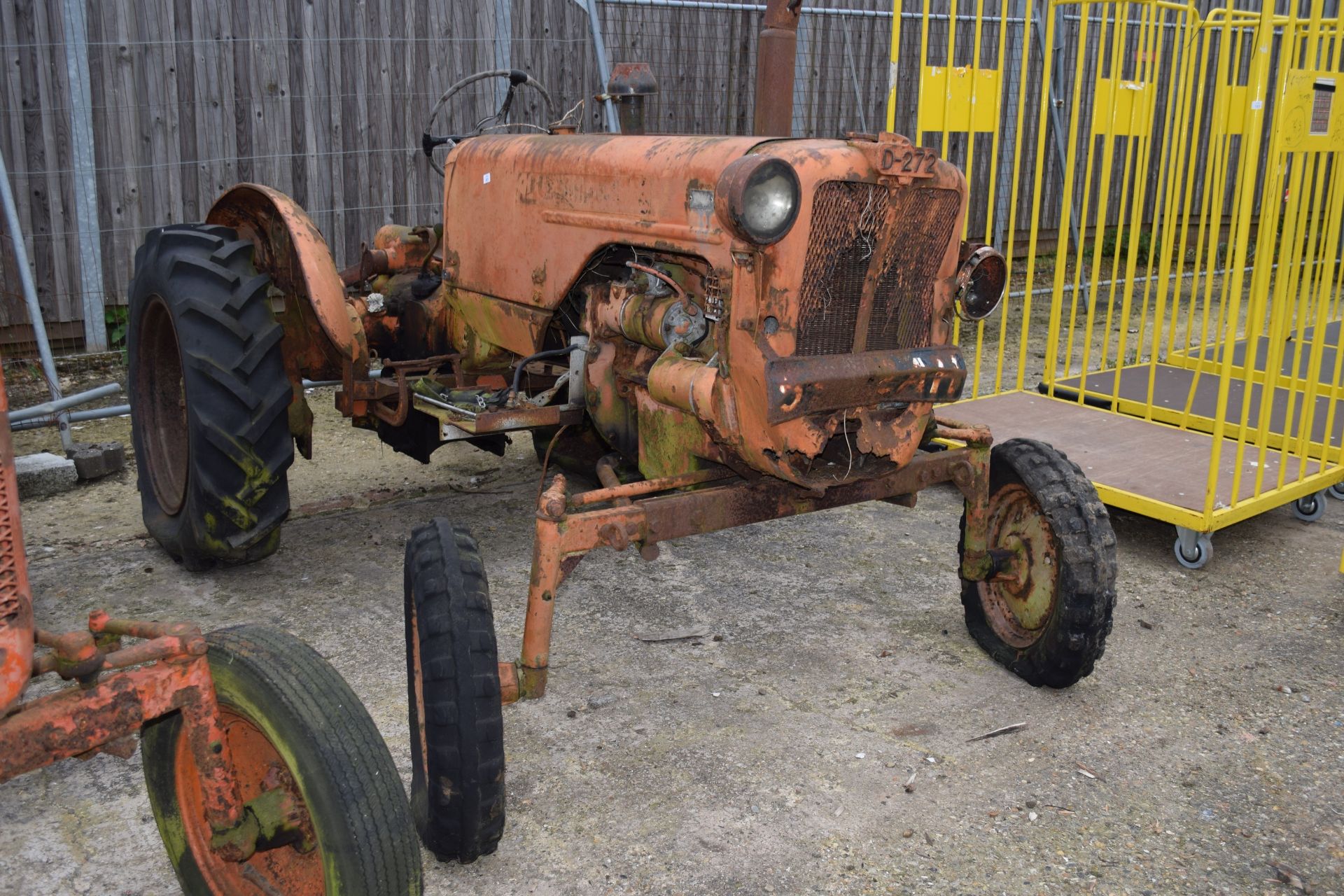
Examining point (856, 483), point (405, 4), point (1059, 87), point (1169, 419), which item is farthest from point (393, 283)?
point (1059, 87)

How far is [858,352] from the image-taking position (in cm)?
305

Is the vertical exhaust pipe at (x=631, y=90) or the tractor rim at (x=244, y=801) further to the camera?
the vertical exhaust pipe at (x=631, y=90)

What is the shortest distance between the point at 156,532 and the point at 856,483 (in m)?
2.68

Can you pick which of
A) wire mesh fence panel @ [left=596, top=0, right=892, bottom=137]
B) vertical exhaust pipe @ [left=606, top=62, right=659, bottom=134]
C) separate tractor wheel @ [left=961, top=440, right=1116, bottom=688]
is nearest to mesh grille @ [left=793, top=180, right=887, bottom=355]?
separate tractor wheel @ [left=961, top=440, right=1116, bottom=688]

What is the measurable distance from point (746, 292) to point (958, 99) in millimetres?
3118

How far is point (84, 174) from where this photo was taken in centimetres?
643

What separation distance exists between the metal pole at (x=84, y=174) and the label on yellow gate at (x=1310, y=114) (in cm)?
593

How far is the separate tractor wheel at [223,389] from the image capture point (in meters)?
3.83

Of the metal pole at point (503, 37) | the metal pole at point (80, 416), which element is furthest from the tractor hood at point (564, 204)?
the metal pole at point (503, 37)

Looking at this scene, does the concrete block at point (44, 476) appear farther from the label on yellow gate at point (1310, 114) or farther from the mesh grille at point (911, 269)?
the label on yellow gate at point (1310, 114)

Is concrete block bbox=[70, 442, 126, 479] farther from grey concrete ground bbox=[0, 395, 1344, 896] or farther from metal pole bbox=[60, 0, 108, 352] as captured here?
metal pole bbox=[60, 0, 108, 352]

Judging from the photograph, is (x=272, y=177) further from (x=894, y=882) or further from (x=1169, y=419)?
(x=894, y=882)

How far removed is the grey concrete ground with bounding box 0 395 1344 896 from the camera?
109 inches

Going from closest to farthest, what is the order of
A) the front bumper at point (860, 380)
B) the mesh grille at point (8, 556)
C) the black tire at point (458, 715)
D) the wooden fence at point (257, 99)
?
the mesh grille at point (8, 556)
the black tire at point (458, 715)
the front bumper at point (860, 380)
the wooden fence at point (257, 99)
